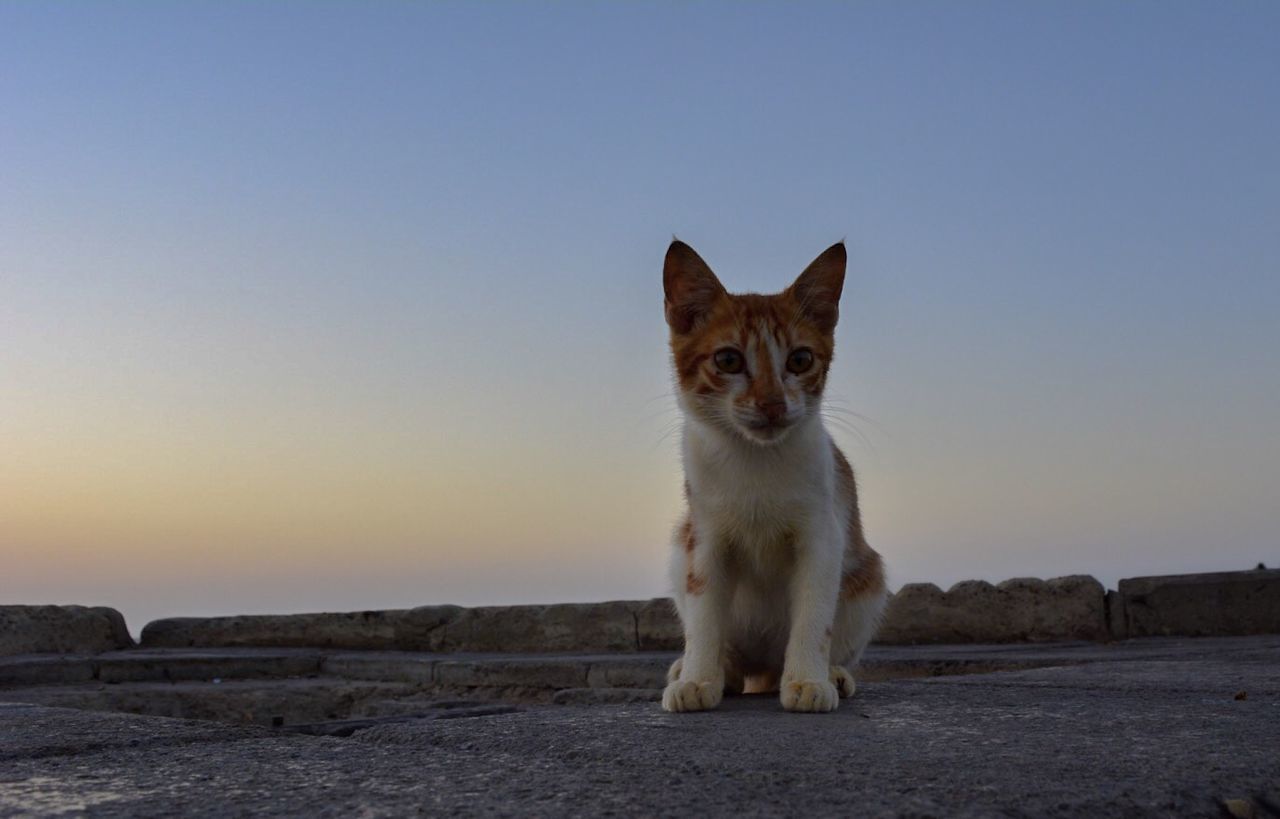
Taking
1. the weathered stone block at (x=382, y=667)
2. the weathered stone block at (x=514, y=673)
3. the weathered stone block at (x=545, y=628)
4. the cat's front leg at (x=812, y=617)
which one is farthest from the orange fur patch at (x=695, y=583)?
the weathered stone block at (x=545, y=628)

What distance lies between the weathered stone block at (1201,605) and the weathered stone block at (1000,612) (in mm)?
184

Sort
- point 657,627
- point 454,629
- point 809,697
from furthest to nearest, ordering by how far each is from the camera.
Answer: point 454,629 → point 657,627 → point 809,697

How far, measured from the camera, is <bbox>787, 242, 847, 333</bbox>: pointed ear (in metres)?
2.97

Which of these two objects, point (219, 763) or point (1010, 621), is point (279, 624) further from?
point (219, 763)

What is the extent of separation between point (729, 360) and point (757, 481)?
0.34 meters

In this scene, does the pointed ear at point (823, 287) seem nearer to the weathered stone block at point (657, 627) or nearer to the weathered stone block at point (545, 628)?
the weathered stone block at point (657, 627)

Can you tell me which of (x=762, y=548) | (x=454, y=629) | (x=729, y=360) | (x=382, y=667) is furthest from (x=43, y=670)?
(x=729, y=360)

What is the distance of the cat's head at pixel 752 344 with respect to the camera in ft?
8.82

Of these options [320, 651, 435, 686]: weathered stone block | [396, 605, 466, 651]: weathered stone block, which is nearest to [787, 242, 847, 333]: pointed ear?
[320, 651, 435, 686]: weathered stone block

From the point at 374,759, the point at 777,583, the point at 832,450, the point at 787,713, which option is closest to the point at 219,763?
the point at 374,759

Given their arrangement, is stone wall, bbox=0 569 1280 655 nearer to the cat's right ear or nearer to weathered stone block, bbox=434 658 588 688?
weathered stone block, bbox=434 658 588 688

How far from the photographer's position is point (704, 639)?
9.18ft

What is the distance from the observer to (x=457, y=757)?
193cm

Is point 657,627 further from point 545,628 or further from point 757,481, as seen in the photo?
point 757,481
